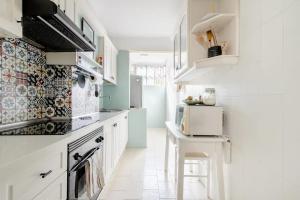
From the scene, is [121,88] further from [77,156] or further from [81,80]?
[77,156]

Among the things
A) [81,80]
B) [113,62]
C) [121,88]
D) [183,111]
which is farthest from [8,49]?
[121,88]

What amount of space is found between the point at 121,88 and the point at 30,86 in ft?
9.20

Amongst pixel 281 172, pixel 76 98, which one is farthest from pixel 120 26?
pixel 281 172

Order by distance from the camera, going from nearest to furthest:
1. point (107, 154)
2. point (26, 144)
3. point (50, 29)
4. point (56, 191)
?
1. point (26, 144)
2. point (56, 191)
3. point (50, 29)
4. point (107, 154)

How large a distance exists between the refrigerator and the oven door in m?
3.32

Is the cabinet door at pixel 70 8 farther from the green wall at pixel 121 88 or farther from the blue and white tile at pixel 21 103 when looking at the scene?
the green wall at pixel 121 88

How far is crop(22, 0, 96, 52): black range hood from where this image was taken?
1184 mm

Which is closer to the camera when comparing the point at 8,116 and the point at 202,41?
the point at 8,116

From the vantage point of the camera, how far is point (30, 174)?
Result: 2.65ft

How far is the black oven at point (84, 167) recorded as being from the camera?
4.15 ft

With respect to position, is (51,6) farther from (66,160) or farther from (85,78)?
(85,78)

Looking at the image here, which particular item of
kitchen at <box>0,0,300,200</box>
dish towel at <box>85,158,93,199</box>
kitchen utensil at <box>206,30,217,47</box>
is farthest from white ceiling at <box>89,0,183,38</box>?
dish towel at <box>85,158,93,199</box>

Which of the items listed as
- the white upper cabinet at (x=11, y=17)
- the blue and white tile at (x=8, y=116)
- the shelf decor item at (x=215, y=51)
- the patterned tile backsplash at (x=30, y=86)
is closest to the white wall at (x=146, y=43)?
the patterned tile backsplash at (x=30, y=86)

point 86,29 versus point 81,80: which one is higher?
point 86,29
